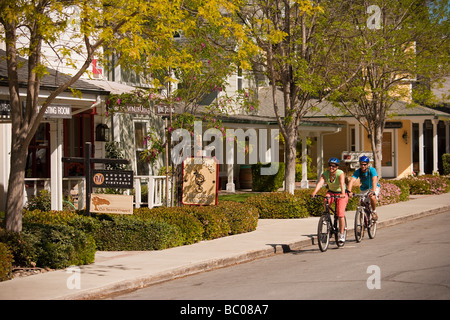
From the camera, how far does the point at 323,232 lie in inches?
543

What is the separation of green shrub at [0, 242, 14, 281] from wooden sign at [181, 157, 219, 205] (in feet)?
21.6

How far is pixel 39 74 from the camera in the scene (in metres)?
10.9

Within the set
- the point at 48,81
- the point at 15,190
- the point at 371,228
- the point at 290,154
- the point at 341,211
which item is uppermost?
the point at 48,81

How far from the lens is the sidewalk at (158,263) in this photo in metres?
9.57

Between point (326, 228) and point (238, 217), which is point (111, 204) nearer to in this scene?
point (238, 217)

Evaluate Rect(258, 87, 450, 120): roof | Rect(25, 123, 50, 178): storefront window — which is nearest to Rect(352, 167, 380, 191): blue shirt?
Rect(25, 123, 50, 178): storefront window

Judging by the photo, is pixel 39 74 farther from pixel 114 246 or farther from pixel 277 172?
pixel 277 172

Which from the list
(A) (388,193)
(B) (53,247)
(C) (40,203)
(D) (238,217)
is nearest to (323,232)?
(D) (238,217)

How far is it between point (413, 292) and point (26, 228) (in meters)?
6.47

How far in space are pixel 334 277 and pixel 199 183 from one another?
6649 millimetres

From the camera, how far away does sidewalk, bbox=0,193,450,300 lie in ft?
31.4

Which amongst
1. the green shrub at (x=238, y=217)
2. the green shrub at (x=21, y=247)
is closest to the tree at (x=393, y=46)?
the green shrub at (x=238, y=217)

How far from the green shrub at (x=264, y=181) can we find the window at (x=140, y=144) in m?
6.97

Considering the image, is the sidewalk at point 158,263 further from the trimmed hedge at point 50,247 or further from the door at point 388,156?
the door at point 388,156
